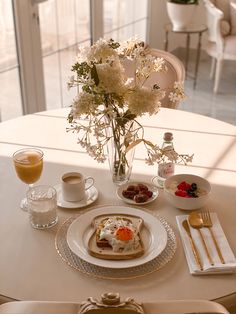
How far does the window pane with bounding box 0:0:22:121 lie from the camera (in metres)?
2.88

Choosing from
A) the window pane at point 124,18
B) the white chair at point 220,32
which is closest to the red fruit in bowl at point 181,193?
the window pane at point 124,18

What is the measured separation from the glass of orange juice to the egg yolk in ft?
1.12

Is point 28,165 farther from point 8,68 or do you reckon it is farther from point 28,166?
point 8,68

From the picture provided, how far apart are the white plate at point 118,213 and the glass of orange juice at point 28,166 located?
0.21 meters

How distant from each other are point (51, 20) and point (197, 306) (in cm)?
282

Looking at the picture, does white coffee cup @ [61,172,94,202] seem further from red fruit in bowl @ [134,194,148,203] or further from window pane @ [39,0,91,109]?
Answer: window pane @ [39,0,91,109]

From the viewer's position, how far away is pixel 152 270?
114 cm

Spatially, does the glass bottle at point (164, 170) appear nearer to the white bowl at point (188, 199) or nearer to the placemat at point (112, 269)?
the white bowl at point (188, 199)

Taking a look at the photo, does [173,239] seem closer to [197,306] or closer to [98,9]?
[197,306]

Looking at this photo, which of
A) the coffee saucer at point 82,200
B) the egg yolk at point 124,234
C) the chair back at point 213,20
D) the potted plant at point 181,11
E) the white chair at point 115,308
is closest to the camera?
the white chair at point 115,308

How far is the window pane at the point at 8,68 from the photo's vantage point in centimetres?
288

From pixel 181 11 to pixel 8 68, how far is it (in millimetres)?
1880

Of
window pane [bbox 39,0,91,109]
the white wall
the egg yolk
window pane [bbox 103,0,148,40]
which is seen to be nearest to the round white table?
the egg yolk

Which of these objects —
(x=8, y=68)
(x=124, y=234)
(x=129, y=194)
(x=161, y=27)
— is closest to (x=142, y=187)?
(x=129, y=194)
